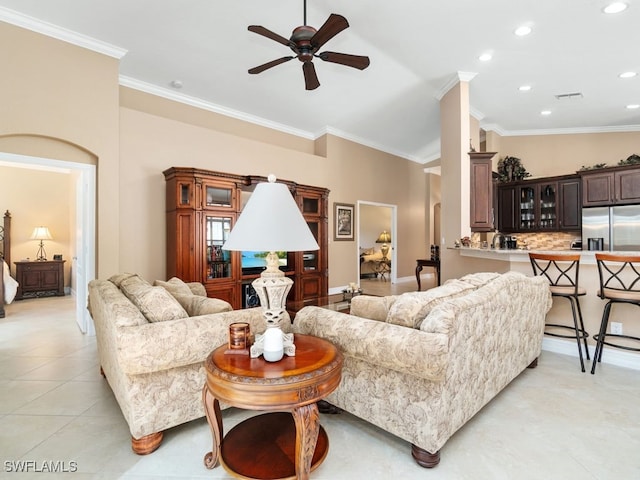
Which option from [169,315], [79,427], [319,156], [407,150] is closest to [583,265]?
[169,315]

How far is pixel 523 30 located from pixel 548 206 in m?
3.89

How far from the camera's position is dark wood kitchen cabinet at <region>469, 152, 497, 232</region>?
4918mm

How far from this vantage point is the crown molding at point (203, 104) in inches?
188

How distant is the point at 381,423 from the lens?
1.80 meters

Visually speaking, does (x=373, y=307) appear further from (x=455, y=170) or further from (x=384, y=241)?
(x=384, y=241)

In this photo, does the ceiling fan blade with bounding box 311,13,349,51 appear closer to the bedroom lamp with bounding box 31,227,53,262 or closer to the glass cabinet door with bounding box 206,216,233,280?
the glass cabinet door with bounding box 206,216,233,280

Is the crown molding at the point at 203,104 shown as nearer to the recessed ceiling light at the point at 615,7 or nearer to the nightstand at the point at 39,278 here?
the nightstand at the point at 39,278

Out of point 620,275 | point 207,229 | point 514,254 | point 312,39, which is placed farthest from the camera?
point 207,229

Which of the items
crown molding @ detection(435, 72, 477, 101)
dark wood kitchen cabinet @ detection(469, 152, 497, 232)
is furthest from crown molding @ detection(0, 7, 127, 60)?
dark wood kitchen cabinet @ detection(469, 152, 497, 232)

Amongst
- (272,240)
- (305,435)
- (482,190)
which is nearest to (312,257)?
(482,190)

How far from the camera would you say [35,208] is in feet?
22.1

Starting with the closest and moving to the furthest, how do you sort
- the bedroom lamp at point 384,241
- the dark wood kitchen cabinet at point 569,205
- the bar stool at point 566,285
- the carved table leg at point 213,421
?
the carved table leg at point 213,421
the bar stool at point 566,285
the dark wood kitchen cabinet at point 569,205
the bedroom lamp at point 384,241

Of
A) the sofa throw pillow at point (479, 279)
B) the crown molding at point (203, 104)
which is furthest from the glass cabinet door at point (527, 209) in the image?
the sofa throw pillow at point (479, 279)

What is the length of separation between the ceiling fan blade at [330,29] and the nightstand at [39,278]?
6696 mm
